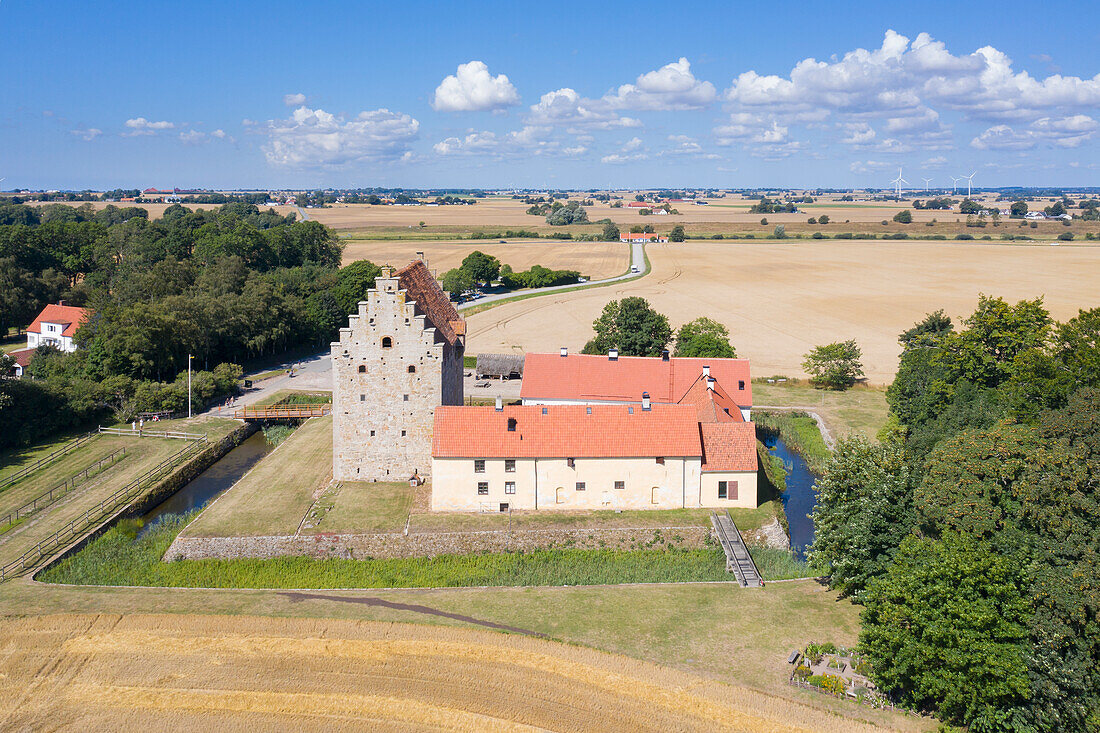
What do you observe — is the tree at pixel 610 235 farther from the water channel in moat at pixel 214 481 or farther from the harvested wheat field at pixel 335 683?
the harvested wheat field at pixel 335 683

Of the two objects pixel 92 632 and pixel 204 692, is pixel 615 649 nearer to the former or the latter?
pixel 204 692

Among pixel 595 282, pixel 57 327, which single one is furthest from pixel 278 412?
pixel 595 282

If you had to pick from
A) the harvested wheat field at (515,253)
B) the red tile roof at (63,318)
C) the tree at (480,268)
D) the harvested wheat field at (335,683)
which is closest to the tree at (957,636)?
the harvested wheat field at (335,683)

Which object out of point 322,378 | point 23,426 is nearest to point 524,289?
point 322,378

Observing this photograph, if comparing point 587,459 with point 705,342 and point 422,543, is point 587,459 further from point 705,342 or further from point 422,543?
point 705,342

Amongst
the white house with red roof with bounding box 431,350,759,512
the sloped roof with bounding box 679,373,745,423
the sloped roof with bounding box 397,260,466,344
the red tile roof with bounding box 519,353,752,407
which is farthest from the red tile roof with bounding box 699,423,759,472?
the sloped roof with bounding box 397,260,466,344

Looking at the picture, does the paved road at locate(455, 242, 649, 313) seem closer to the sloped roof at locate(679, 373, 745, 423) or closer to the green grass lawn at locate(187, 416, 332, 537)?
the green grass lawn at locate(187, 416, 332, 537)
